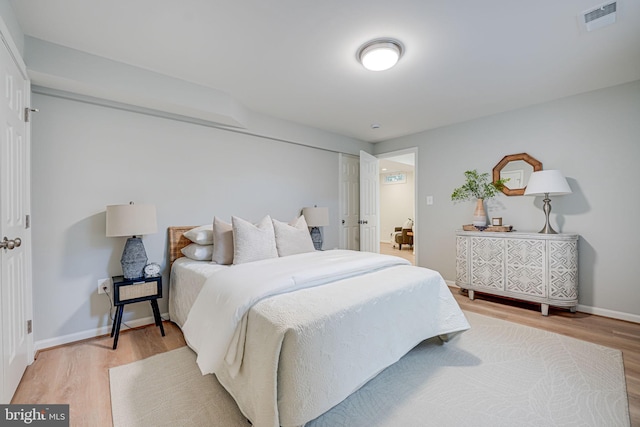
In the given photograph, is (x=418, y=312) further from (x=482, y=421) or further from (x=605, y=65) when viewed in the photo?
(x=605, y=65)

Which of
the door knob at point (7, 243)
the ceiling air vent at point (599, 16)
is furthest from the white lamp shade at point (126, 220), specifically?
the ceiling air vent at point (599, 16)

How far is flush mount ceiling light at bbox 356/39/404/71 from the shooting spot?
2.02 meters

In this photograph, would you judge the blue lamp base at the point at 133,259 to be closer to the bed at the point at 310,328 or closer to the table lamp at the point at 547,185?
the bed at the point at 310,328

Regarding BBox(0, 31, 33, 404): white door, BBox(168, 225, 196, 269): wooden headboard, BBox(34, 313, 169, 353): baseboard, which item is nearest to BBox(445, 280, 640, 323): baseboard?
BBox(168, 225, 196, 269): wooden headboard

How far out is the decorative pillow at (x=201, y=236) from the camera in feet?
8.94

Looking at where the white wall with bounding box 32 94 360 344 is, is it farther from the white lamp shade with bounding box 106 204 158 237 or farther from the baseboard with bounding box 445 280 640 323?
the baseboard with bounding box 445 280 640 323

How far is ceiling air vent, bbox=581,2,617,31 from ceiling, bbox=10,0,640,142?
4cm

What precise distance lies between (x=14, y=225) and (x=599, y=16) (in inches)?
152

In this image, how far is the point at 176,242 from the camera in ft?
9.37

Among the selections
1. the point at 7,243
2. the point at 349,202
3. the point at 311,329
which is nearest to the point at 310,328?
the point at 311,329

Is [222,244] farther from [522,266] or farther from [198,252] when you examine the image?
[522,266]

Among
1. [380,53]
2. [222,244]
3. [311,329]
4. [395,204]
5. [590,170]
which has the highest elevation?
[380,53]

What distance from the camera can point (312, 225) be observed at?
377 cm

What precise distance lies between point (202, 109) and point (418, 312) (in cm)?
263
